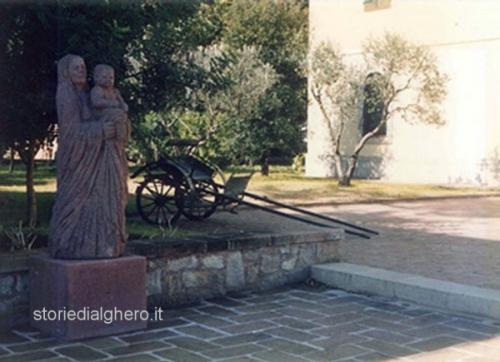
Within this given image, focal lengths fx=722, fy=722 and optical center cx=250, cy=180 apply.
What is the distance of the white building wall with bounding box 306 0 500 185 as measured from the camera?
1797 centimetres

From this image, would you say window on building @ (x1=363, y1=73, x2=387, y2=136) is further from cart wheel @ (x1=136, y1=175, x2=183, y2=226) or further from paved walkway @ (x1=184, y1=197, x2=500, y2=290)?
cart wheel @ (x1=136, y1=175, x2=183, y2=226)

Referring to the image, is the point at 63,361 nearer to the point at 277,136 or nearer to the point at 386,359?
the point at 386,359

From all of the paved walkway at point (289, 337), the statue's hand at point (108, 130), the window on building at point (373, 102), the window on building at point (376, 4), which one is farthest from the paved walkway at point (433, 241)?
the window on building at point (376, 4)

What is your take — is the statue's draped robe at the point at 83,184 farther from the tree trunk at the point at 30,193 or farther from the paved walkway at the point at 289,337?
the tree trunk at the point at 30,193

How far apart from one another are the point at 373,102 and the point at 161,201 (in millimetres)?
11298

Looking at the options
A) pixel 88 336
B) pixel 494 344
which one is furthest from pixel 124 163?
pixel 494 344

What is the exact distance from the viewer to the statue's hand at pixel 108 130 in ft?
15.4

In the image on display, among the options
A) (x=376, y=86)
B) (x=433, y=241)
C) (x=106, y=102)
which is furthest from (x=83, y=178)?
(x=376, y=86)

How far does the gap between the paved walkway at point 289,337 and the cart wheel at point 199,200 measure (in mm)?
2826

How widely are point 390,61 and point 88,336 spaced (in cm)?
1427

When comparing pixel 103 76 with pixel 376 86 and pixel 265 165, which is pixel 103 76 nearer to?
pixel 376 86

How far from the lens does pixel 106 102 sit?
4793 millimetres

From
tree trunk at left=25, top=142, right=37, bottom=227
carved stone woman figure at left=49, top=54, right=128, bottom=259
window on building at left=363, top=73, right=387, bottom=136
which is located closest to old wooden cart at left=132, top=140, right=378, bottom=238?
tree trunk at left=25, top=142, right=37, bottom=227

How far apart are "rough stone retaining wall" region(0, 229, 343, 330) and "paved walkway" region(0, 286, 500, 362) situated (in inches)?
7.4
